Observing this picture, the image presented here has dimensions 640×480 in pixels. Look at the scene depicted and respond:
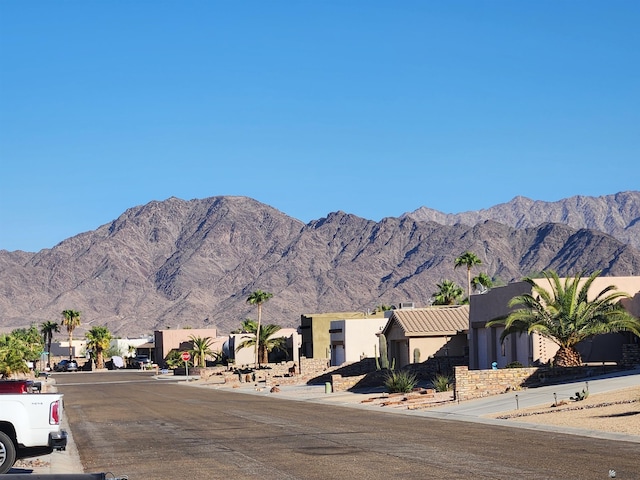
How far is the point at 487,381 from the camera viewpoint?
135 feet

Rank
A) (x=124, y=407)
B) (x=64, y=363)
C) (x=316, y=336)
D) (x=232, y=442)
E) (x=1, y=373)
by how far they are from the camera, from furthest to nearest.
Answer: (x=64, y=363) → (x=316, y=336) → (x=1, y=373) → (x=124, y=407) → (x=232, y=442)

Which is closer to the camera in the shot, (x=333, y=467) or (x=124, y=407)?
(x=333, y=467)

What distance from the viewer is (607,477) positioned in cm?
1745

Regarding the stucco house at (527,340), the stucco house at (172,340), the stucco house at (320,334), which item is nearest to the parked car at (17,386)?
the stucco house at (527,340)

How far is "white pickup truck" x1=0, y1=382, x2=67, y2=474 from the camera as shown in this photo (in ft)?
59.7

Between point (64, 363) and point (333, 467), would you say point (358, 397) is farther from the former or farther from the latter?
point (64, 363)

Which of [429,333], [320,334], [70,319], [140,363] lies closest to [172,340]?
[140,363]

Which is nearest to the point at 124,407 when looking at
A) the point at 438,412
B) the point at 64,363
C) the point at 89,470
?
the point at 438,412

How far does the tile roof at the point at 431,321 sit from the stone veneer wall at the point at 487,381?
66.1 feet

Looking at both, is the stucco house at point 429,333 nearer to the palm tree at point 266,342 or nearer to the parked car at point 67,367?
the palm tree at point 266,342

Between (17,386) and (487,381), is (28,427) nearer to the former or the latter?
(17,386)

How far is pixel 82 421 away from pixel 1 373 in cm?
3809

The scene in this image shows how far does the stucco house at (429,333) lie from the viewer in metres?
62.2

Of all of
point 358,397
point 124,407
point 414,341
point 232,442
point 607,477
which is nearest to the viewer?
point 607,477
